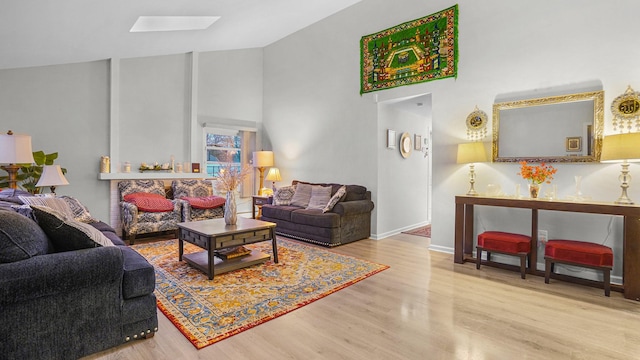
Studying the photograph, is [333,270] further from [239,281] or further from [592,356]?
[592,356]

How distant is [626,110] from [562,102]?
511mm

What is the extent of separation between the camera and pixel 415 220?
19.8ft

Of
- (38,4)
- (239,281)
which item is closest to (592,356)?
(239,281)

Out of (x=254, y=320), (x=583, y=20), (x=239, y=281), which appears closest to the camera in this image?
(x=254, y=320)

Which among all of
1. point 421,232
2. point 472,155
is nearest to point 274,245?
point 472,155

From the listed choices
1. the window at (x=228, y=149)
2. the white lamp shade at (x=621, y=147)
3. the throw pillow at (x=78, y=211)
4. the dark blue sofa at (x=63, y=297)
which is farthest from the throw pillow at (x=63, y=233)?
the window at (x=228, y=149)

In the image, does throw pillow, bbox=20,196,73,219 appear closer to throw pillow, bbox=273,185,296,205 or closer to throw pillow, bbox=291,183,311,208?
throw pillow, bbox=273,185,296,205

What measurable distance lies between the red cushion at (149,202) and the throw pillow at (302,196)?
196cm

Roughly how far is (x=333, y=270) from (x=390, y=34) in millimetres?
3628

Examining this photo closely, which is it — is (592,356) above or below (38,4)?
below

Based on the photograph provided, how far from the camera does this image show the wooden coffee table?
123 inches

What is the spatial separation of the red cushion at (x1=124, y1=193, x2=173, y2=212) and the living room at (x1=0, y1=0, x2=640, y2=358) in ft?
2.84

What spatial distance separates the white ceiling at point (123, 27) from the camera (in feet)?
10.1

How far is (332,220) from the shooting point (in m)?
4.46
